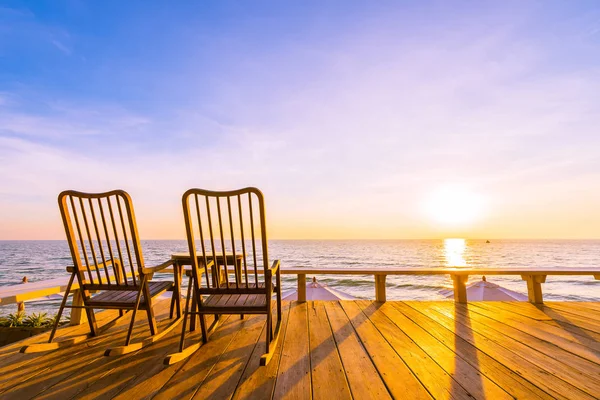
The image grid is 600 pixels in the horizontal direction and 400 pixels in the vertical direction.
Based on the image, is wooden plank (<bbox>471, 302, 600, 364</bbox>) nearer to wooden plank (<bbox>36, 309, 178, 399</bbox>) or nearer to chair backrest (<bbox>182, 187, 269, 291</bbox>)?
chair backrest (<bbox>182, 187, 269, 291</bbox>)

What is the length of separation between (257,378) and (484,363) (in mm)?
1355

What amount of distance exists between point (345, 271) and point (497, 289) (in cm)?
556

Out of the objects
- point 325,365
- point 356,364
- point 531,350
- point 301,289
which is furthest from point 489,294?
point 325,365

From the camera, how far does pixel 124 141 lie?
6422 millimetres

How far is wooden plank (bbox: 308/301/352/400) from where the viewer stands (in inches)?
45.2

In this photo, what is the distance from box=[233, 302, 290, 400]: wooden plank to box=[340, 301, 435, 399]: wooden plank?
23.4 inches

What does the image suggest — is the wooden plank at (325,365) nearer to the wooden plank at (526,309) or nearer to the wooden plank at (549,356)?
the wooden plank at (549,356)

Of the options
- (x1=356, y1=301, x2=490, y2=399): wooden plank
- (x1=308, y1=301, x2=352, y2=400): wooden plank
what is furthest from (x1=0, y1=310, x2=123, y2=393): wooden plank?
(x1=356, y1=301, x2=490, y2=399): wooden plank

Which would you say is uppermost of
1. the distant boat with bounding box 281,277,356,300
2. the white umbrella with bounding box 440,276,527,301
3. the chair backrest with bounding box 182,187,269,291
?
the chair backrest with bounding box 182,187,269,291

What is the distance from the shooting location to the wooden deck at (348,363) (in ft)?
3.86

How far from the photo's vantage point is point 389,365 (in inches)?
A: 56.1

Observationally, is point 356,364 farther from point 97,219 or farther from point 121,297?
point 97,219

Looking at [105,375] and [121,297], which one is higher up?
[121,297]

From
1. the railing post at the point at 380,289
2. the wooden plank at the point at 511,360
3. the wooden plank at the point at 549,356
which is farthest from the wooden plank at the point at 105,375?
the wooden plank at the point at 549,356
